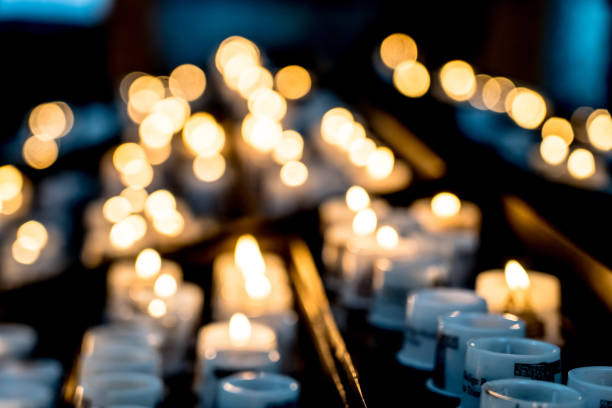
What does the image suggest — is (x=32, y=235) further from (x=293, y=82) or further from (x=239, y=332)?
(x=293, y=82)

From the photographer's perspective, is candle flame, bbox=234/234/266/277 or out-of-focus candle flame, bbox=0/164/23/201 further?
out-of-focus candle flame, bbox=0/164/23/201

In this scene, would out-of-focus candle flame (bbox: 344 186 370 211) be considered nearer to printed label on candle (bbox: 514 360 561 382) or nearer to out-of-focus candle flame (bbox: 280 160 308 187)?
out-of-focus candle flame (bbox: 280 160 308 187)

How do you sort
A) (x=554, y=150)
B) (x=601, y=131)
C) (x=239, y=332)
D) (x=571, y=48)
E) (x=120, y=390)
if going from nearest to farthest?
(x=120, y=390)
(x=239, y=332)
(x=554, y=150)
(x=601, y=131)
(x=571, y=48)

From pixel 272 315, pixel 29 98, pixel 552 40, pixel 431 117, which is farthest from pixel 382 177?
pixel 29 98

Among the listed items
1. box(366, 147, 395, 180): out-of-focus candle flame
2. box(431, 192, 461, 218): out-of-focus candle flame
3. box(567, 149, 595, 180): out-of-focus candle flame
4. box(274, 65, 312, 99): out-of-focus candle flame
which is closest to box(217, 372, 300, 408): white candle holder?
box(431, 192, 461, 218): out-of-focus candle flame

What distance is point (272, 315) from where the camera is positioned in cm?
144

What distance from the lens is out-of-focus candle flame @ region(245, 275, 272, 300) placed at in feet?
4.90

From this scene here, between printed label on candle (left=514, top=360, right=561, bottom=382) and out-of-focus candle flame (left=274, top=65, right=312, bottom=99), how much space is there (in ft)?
11.8

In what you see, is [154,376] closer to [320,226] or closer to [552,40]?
[320,226]

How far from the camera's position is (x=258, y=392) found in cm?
100

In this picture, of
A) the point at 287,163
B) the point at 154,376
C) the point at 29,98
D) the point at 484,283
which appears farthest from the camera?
the point at 29,98

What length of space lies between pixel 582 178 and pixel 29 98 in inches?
264

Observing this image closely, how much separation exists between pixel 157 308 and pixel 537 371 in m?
0.78

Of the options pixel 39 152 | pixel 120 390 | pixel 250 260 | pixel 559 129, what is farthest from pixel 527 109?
pixel 120 390
